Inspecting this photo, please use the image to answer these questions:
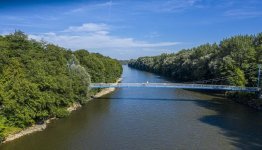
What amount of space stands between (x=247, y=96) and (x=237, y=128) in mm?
15410

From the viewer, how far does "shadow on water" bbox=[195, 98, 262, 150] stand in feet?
85.3

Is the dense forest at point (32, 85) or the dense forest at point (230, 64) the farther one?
the dense forest at point (230, 64)

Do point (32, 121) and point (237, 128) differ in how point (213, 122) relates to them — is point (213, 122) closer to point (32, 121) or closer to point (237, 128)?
point (237, 128)

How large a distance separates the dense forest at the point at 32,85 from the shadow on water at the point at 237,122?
53.8 ft

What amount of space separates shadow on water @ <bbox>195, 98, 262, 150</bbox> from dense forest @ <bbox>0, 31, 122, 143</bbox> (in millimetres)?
16406

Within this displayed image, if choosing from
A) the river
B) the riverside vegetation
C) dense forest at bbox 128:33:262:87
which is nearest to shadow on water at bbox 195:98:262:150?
the river

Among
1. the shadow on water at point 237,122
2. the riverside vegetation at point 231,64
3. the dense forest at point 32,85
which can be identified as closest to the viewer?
the shadow on water at point 237,122

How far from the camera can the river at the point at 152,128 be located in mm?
25219

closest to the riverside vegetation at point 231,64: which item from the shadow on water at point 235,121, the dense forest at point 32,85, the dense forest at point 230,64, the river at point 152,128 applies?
the dense forest at point 230,64

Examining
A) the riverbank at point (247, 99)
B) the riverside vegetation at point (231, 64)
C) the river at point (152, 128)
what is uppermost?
the riverside vegetation at point (231, 64)

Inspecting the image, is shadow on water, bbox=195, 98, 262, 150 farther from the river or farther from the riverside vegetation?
the riverside vegetation

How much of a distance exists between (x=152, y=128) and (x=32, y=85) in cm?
1269

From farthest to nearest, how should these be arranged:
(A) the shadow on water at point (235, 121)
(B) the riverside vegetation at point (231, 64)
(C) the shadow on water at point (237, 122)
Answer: (B) the riverside vegetation at point (231, 64)
(A) the shadow on water at point (235, 121)
(C) the shadow on water at point (237, 122)

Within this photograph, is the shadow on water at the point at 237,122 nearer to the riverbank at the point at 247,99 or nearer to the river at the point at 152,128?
the river at the point at 152,128
